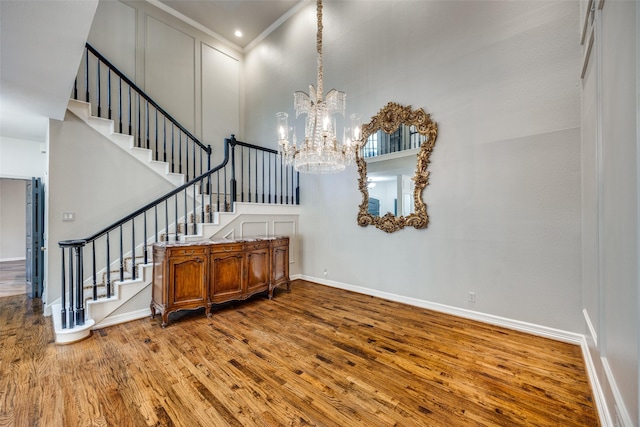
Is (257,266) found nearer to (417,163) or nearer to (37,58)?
(417,163)

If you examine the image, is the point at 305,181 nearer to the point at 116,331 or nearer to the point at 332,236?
the point at 332,236

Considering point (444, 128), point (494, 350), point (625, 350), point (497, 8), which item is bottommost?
point (494, 350)

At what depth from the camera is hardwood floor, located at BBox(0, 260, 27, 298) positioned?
478 centimetres

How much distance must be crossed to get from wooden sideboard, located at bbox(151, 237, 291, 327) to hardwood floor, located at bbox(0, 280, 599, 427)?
314mm

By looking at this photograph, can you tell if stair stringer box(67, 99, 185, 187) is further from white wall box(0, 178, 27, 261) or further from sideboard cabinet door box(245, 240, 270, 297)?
white wall box(0, 178, 27, 261)

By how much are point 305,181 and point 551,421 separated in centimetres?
460

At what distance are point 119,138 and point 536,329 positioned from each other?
6.30 m

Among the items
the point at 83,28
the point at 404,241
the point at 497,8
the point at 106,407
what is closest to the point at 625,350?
the point at 404,241

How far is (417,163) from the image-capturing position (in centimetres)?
380

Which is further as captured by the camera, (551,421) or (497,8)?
(497,8)

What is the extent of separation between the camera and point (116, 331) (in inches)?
121

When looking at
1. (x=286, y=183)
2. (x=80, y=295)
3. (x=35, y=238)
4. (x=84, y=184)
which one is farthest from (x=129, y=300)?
(x=286, y=183)

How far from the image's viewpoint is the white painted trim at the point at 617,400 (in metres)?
1.18

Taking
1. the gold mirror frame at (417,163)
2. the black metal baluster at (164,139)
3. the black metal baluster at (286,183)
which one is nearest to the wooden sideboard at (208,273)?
the black metal baluster at (286,183)
